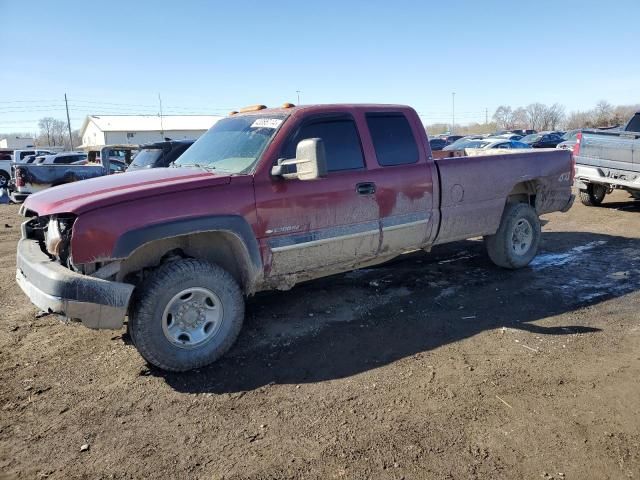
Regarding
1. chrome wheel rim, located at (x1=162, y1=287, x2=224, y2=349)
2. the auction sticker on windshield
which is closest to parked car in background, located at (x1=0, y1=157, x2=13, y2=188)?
the auction sticker on windshield

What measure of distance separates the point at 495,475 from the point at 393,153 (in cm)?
320

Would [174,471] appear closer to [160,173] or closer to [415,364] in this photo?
[415,364]

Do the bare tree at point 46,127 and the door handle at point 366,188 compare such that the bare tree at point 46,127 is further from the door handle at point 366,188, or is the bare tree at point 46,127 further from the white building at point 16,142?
the door handle at point 366,188

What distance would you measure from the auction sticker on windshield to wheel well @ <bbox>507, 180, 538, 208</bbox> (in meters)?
3.37

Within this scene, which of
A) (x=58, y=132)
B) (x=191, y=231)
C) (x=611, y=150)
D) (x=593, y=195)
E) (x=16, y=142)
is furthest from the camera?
(x=58, y=132)

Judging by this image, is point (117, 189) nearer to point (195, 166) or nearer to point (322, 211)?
point (195, 166)

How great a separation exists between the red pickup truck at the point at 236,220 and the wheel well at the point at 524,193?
28.6 inches

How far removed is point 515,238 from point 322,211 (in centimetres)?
319

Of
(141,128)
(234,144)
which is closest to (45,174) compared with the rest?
(234,144)

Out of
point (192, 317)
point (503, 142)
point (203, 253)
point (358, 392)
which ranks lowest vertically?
point (358, 392)

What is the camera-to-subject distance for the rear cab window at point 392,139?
16.1 ft

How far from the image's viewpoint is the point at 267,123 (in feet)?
15.0

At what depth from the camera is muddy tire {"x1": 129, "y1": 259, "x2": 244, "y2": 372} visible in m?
3.67

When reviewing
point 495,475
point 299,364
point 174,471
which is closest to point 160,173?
point 299,364
